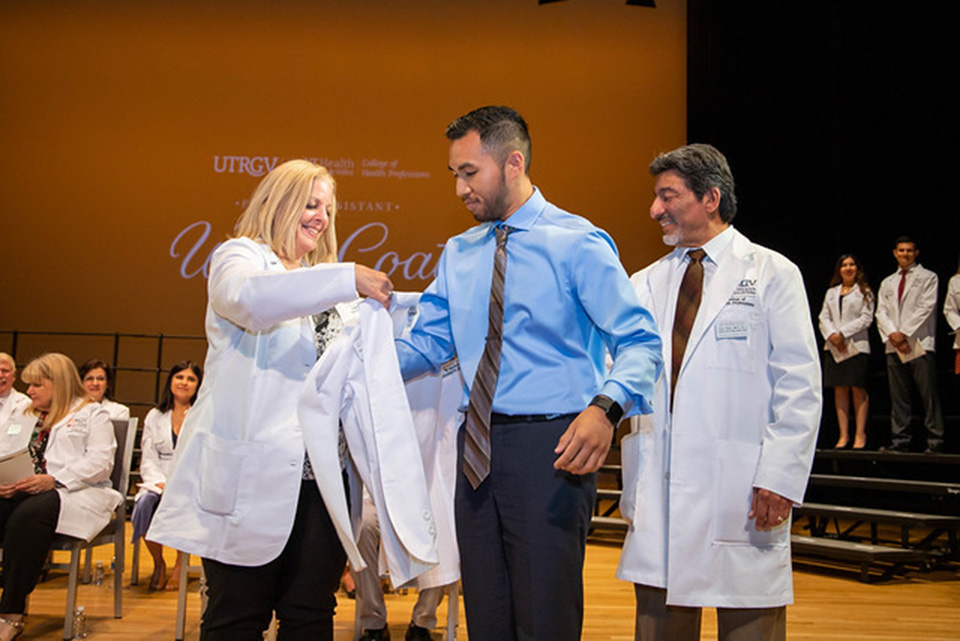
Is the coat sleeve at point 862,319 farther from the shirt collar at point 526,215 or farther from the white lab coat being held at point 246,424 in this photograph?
the white lab coat being held at point 246,424

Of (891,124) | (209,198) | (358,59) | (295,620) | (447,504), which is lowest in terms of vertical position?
(295,620)

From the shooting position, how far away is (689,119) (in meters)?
9.75

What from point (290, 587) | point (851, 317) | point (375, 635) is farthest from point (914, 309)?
point (290, 587)

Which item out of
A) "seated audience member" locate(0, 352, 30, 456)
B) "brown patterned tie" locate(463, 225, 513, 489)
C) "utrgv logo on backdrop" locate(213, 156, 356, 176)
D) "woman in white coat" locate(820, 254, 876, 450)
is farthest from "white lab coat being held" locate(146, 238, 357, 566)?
"utrgv logo on backdrop" locate(213, 156, 356, 176)

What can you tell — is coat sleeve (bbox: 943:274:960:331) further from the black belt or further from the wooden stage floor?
the black belt

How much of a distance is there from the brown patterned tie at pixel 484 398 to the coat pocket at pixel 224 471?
0.45 metres

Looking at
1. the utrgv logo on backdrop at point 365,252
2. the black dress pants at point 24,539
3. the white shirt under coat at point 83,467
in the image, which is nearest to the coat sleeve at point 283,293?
the black dress pants at point 24,539

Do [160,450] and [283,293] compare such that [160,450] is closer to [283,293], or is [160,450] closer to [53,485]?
[53,485]

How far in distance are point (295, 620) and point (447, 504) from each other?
41 centimetres

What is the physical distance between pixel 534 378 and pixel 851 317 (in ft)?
21.8

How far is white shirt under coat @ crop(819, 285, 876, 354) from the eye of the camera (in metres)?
7.52

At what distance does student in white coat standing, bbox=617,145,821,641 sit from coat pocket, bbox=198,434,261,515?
1.01 m

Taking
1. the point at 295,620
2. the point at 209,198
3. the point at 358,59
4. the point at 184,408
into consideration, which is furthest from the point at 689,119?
the point at 295,620

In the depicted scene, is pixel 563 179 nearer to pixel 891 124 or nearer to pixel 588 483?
pixel 891 124
